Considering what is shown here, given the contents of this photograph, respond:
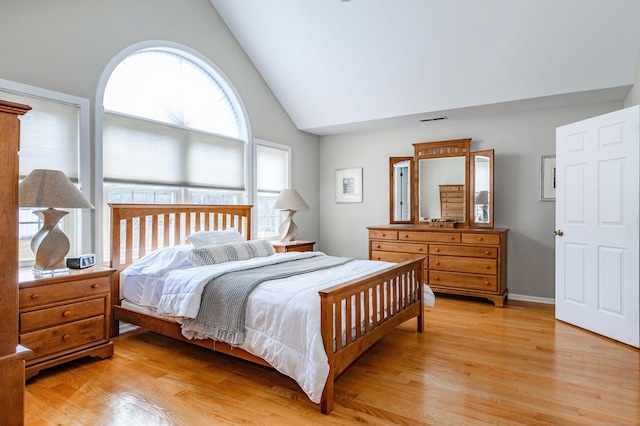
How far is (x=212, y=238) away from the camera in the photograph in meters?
3.73

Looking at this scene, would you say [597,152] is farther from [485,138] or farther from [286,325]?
[286,325]

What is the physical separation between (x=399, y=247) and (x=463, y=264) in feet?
2.64

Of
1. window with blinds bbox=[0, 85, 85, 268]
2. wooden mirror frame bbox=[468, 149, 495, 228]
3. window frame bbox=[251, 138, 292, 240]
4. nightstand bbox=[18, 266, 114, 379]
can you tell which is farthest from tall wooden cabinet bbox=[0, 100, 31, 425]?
wooden mirror frame bbox=[468, 149, 495, 228]

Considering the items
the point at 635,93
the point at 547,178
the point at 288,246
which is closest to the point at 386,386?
the point at 288,246

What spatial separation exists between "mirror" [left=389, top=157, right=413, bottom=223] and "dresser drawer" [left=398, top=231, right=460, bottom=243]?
0.55 meters

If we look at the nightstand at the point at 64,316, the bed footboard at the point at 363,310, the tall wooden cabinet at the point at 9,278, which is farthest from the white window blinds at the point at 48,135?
the bed footboard at the point at 363,310

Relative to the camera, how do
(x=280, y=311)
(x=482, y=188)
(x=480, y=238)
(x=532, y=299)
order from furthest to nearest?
(x=482, y=188)
(x=532, y=299)
(x=480, y=238)
(x=280, y=311)

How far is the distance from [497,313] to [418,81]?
274 cm

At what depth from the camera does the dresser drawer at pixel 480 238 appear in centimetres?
438

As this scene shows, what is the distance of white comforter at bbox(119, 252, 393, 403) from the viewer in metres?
2.12

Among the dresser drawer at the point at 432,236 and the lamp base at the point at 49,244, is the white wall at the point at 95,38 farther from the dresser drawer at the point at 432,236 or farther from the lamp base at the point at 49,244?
the dresser drawer at the point at 432,236

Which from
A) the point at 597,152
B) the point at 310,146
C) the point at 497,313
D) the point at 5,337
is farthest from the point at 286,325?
the point at 310,146

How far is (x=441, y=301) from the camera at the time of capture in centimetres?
466

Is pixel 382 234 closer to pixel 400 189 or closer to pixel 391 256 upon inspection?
pixel 391 256
